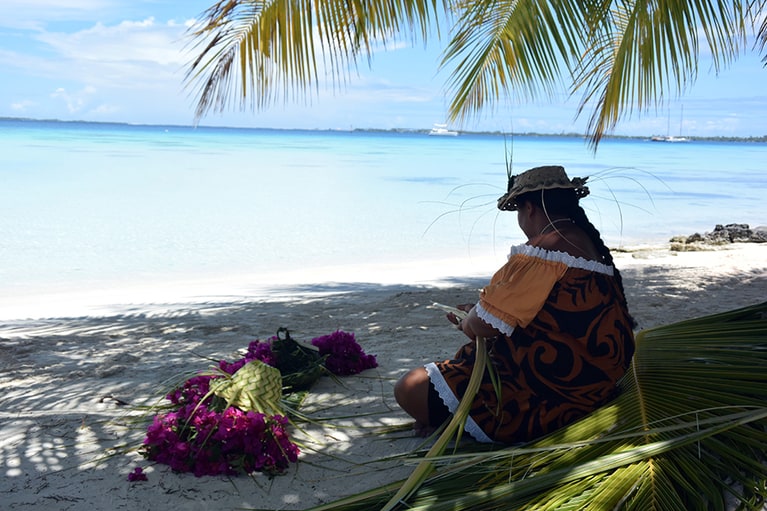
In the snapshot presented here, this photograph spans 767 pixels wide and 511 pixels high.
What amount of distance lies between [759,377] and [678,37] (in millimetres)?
2883

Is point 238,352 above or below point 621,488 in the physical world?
below

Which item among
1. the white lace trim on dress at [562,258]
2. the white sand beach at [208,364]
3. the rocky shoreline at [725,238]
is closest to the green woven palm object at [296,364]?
the white sand beach at [208,364]

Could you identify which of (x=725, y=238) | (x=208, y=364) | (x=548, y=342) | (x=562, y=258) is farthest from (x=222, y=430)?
(x=725, y=238)

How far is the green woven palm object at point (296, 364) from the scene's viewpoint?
329 cm

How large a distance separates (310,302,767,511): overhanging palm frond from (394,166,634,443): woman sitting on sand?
150mm

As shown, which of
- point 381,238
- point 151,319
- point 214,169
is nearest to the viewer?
point 151,319

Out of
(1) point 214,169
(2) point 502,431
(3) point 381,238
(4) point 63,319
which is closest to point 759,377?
(2) point 502,431

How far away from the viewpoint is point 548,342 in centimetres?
233

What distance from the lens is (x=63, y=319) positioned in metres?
6.07

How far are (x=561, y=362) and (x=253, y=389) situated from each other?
3.78 ft

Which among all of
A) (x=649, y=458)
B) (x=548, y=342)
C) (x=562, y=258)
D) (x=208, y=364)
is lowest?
(x=208, y=364)

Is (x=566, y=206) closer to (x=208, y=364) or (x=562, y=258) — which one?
(x=562, y=258)

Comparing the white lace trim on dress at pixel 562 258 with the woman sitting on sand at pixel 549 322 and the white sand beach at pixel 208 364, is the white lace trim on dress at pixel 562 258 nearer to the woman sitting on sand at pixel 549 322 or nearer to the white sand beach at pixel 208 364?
the woman sitting on sand at pixel 549 322

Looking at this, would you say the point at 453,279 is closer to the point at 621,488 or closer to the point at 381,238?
the point at 381,238
